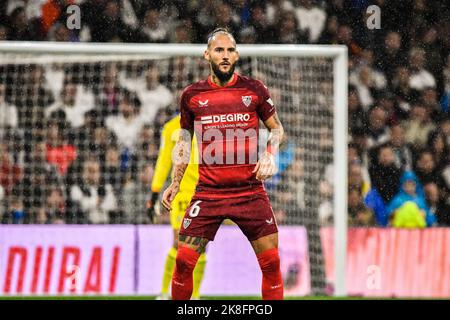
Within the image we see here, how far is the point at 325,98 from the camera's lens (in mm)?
11945

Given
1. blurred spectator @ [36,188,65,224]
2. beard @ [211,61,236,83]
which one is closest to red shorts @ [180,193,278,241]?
beard @ [211,61,236,83]

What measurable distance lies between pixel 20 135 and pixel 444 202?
5.20 m

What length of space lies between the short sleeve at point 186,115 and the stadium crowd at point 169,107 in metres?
4.33

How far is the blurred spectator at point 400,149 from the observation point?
13281mm

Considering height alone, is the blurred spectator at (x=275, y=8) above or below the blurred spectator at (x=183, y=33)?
above

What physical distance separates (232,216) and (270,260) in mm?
397

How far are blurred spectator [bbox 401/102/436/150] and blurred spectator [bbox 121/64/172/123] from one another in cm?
324

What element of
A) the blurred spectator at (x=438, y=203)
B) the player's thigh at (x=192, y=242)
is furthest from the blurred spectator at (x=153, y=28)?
the player's thigh at (x=192, y=242)

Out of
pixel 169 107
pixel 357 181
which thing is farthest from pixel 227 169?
pixel 357 181

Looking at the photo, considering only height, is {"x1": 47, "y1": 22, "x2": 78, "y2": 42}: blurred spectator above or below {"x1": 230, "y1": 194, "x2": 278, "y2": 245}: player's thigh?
above

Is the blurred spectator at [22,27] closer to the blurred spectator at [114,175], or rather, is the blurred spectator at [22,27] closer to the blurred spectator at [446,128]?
the blurred spectator at [114,175]

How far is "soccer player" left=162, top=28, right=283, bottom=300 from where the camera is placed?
7.44m

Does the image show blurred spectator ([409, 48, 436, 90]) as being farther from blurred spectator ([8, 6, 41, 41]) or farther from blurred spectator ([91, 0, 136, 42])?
blurred spectator ([8, 6, 41, 41])

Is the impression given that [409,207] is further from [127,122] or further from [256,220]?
[256,220]
